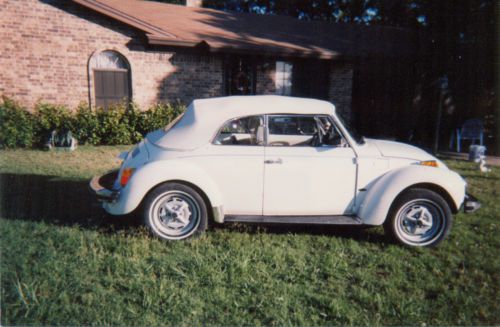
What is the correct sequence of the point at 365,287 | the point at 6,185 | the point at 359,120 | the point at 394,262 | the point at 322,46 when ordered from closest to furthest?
the point at 365,287, the point at 394,262, the point at 6,185, the point at 322,46, the point at 359,120

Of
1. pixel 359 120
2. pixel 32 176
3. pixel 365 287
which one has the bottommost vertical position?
pixel 365 287

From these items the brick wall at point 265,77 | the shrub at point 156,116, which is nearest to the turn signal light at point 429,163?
the shrub at point 156,116

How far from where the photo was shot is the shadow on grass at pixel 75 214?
14.1 feet

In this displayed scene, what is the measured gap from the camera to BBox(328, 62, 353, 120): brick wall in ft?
42.4

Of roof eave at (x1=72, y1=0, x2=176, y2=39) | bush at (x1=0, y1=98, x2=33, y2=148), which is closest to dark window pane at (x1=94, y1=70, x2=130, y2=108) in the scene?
roof eave at (x1=72, y1=0, x2=176, y2=39)

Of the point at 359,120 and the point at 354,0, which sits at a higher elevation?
the point at 354,0

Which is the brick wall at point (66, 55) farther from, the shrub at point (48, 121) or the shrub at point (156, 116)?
the shrub at point (156, 116)

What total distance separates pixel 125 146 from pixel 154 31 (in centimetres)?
353

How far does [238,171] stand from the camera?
383 centimetres

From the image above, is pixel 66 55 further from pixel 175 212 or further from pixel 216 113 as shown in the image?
pixel 175 212

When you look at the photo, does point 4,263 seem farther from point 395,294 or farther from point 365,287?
point 395,294

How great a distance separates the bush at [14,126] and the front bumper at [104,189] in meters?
6.06

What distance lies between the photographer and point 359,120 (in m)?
14.0

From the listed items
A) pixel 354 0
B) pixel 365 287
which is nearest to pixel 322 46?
pixel 365 287
